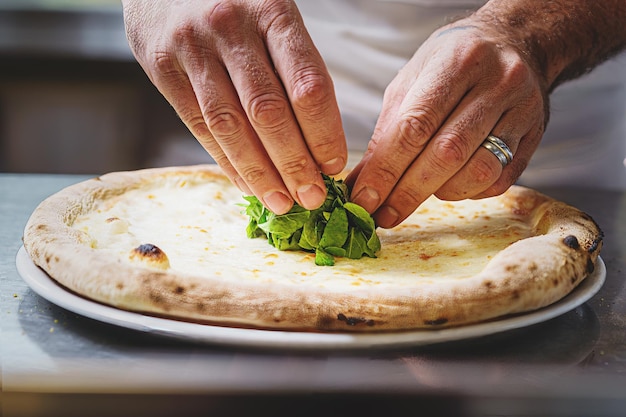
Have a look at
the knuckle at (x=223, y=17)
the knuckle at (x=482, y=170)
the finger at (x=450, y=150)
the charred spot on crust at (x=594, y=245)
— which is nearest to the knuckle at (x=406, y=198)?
the finger at (x=450, y=150)

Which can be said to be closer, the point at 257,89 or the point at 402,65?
the point at 257,89

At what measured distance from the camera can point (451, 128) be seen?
1485 millimetres

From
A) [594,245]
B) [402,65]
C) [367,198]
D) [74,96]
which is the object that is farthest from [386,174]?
[74,96]

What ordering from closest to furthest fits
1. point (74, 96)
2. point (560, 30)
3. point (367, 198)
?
point (367, 198), point (560, 30), point (74, 96)

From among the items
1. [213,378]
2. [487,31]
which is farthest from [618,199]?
[213,378]

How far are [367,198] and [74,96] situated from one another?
147 inches

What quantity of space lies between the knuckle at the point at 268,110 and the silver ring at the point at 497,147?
1.48ft

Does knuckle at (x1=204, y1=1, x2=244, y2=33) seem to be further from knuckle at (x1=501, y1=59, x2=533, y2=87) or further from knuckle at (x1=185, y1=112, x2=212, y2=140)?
knuckle at (x1=501, y1=59, x2=533, y2=87)

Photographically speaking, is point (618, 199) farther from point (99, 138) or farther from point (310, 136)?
point (99, 138)

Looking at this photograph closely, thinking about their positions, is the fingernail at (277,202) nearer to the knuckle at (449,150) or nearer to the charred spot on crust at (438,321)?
the knuckle at (449,150)

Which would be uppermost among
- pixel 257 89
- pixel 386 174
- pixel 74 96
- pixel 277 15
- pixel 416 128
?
pixel 277 15

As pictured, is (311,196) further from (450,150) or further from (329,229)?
(450,150)

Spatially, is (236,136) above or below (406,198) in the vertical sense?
above

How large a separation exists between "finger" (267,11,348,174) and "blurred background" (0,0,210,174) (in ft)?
10.8
